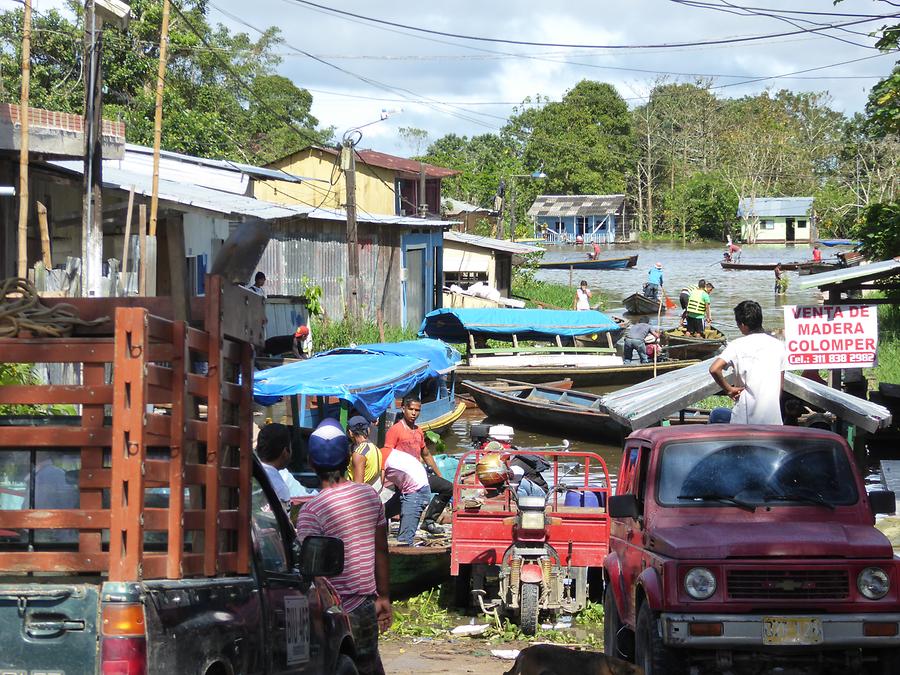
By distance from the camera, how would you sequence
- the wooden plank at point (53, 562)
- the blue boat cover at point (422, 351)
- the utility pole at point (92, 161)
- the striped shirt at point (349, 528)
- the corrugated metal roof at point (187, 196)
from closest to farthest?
1. the wooden plank at point (53, 562)
2. the striped shirt at point (349, 528)
3. the utility pole at point (92, 161)
4. the corrugated metal roof at point (187, 196)
5. the blue boat cover at point (422, 351)

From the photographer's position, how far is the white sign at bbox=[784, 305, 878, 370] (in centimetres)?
1051

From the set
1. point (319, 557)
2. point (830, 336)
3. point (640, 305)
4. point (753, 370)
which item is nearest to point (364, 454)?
point (753, 370)

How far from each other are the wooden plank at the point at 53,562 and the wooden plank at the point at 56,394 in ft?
1.54

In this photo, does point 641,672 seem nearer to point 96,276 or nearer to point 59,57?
point 96,276

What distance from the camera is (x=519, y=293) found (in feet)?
151

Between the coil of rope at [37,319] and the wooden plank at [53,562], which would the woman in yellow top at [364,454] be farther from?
the wooden plank at [53,562]

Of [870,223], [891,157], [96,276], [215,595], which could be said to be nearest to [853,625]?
[215,595]

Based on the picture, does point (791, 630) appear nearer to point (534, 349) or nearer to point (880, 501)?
point (880, 501)

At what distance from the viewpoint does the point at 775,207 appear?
287 ft

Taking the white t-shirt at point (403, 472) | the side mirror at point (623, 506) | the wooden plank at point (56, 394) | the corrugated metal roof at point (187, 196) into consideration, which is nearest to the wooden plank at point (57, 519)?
the wooden plank at point (56, 394)

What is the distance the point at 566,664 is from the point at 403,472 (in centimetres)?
602

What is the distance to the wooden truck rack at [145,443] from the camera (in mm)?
3383

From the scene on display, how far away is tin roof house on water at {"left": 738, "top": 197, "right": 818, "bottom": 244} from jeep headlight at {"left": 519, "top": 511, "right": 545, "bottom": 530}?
81088mm

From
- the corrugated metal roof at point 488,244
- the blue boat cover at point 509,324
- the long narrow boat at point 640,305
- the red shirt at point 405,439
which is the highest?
the corrugated metal roof at point 488,244
